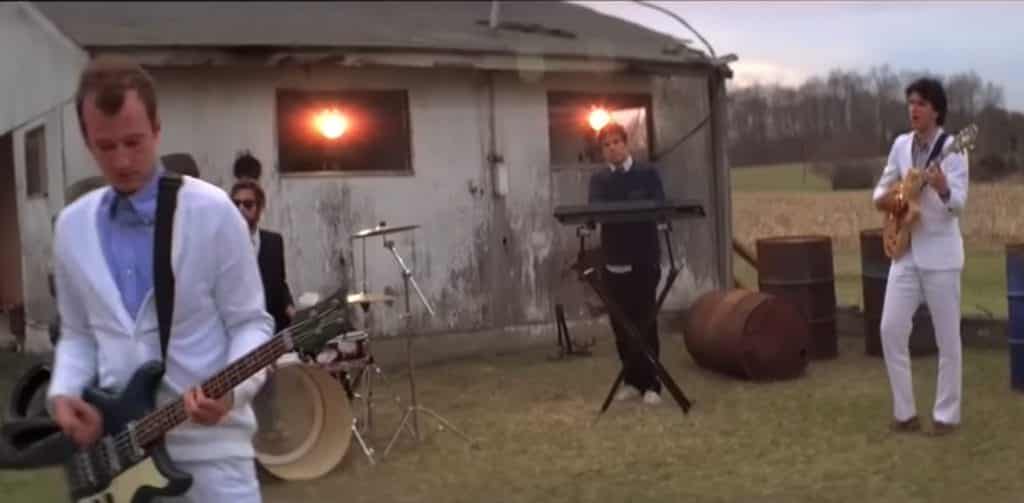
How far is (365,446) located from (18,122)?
690 centimetres

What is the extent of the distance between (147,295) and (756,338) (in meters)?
6.92

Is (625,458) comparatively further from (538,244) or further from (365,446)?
(538,244)

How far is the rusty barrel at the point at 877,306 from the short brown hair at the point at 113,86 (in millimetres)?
8296

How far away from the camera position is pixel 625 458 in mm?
7082

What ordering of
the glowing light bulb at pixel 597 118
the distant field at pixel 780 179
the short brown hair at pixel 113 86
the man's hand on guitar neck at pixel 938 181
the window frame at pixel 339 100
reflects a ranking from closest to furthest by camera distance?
the short brown hair at pixel 113 86
the man's hand on guitar neck at pixel 938 181
the window frame at pixel 339 100
the glowing light bulb at pixel 597 118
the distant field at pixel 780 179

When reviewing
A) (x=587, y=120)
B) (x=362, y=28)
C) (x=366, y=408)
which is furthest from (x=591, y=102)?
(x=366, y=408)

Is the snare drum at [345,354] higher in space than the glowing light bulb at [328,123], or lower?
lower

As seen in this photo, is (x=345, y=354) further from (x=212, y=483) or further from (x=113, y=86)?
(x=113, y=86)

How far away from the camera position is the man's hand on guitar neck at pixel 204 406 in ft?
8.70

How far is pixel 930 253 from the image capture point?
6938mm

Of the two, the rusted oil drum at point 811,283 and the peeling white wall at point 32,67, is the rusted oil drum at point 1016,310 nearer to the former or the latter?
the rusted oil drum at point 811,283

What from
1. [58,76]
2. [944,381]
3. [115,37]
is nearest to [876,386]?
[944,381]

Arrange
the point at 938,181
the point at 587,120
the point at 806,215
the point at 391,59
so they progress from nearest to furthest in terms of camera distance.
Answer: the point at 938,181 < the point at 391,59 < the point at 587,120 < the point at 806,215

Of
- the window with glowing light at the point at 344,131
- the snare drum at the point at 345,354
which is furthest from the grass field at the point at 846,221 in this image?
the snare drum at the point at 345,354
